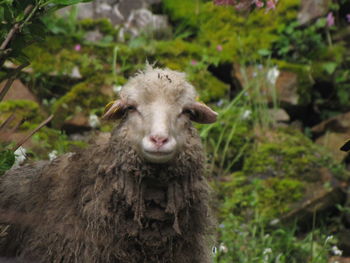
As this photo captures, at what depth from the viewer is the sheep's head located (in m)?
2.96

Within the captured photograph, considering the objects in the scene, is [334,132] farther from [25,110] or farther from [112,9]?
[25,110]

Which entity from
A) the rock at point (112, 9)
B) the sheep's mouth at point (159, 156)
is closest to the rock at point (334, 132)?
the rock at point (112, 9)

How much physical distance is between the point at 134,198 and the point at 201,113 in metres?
0.61

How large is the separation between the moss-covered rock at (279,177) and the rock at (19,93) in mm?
2094

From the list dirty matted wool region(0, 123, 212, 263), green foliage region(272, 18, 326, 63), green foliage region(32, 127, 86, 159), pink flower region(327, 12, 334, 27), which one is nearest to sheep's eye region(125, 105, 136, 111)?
dirty matted wool region(0, 123, 212, 263)

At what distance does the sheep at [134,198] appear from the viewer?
10.2ft

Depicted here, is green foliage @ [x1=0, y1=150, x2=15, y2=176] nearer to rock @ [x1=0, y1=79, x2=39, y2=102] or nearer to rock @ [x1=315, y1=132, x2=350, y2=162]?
rock @ [x1=0, y1=79, x2=39, y2=102]

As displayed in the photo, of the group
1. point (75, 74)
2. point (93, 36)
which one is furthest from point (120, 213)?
point (93, 36)

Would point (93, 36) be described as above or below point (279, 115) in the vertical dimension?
above

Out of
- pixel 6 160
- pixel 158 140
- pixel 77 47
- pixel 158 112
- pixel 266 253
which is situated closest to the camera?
pixel 6 160

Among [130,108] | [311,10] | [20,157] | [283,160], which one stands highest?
[130,108]

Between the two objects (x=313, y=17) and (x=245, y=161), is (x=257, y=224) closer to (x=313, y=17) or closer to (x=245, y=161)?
(x=245, y=161)

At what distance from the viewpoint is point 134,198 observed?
314 cm

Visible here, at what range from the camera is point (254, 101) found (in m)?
6.50
